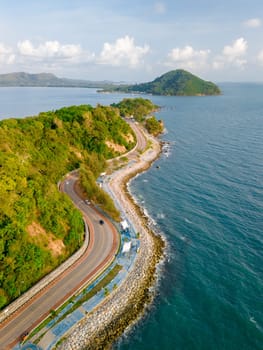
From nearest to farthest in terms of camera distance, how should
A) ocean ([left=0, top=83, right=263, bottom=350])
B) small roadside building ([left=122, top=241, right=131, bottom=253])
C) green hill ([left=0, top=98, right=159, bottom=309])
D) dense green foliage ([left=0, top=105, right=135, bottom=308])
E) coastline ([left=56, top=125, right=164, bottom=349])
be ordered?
coastline ([left=56, top=125, right=164, bottom=349]) → ocean ([left=0, top=83, right=263, bottom=350]) → dense green foliage ([left=0, top=105, right=135, bottom=308]) → green hill ([left=0, top=98, right=159, bottom=309]) → small roadside building ([left=122, top=241, right=131, bottom=253])

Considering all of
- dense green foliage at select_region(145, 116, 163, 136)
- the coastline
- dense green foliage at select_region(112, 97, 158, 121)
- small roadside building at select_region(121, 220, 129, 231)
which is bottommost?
the coastline

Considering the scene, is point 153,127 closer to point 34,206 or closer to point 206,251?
point 206,251

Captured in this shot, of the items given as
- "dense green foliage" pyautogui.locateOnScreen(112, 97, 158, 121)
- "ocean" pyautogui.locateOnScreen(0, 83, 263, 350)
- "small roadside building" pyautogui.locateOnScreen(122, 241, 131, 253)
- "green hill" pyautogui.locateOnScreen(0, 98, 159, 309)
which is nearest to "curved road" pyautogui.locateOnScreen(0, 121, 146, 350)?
"small roadside building" pyautogui.locateOnScreen(122, 241, 131, 253)

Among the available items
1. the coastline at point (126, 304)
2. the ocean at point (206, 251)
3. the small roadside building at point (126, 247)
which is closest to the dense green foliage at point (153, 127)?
the ocean at point (206, 251)

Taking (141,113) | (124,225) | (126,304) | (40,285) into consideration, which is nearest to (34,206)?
(40,285)

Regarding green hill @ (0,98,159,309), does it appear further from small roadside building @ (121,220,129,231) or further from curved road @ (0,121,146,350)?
small roadside building @ (121,220,129,231)

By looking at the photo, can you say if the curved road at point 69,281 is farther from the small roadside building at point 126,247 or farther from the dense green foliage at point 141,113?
the dense green foliage at point 141,113
